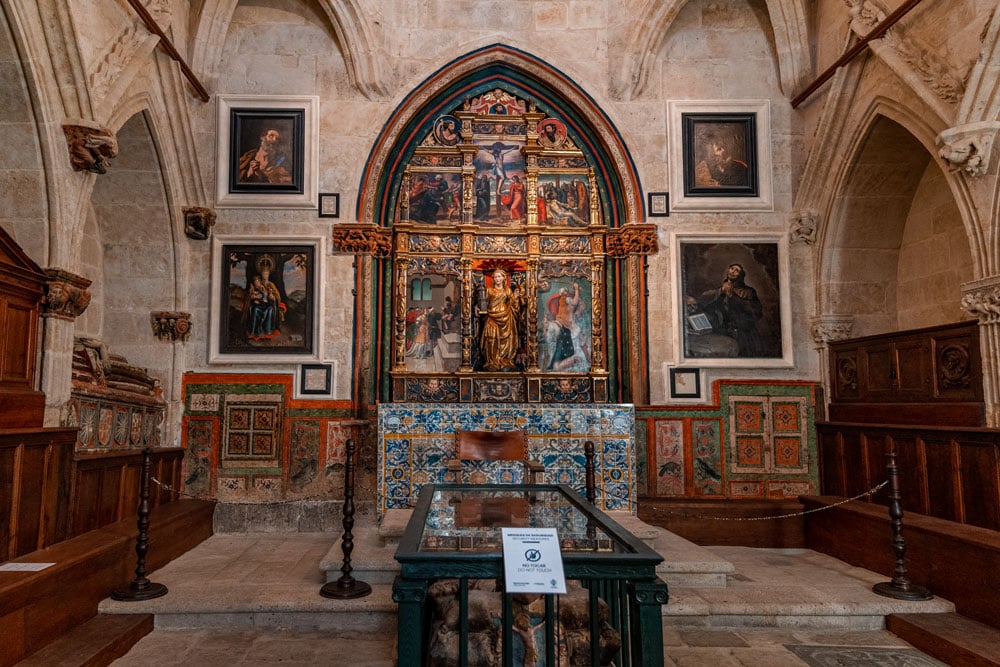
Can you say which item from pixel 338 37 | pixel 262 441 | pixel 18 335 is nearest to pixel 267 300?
pixel 262 441

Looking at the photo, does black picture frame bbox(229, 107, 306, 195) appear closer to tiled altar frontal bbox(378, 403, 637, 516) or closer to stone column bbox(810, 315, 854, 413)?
tiled altar frontal bbox(378, 403, 637, 516)

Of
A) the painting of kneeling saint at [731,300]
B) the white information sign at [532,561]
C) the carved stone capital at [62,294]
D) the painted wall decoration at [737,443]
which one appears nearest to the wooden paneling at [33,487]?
the carved stone capital at [62,294]

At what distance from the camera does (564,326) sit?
946 centimetres

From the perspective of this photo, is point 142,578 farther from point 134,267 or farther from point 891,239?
point 891,239

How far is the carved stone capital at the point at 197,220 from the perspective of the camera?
8.69 meters

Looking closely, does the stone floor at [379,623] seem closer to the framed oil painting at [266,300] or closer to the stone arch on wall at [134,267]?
the framed oil painting at [266,300]

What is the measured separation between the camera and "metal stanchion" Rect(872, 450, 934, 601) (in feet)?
18.5

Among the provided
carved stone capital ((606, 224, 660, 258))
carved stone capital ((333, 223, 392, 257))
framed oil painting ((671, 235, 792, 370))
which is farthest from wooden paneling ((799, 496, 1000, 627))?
carved stone capital ((333, 223, 392, 257))

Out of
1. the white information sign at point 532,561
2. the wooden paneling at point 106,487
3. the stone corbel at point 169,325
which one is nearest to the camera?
the white information sign at point 532,561

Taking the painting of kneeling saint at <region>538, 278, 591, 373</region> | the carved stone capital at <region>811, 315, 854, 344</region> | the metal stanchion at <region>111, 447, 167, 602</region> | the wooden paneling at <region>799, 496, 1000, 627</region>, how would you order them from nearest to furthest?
the wooden paneling at <region>799, 496, 1000, 627</region>, the metal stanchion at <region>111, 447, 167, 602</region>, the carved stone capital at <region>811, 315, 854, 344</region>, the painting of kneeling saint at <region>538, 278, 591, 373</region>

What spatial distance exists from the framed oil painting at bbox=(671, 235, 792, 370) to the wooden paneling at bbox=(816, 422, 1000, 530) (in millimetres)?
1417

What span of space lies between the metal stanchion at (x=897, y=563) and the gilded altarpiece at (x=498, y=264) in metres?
3.96

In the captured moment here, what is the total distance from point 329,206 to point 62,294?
12.1 ft

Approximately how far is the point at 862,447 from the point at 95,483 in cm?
789
